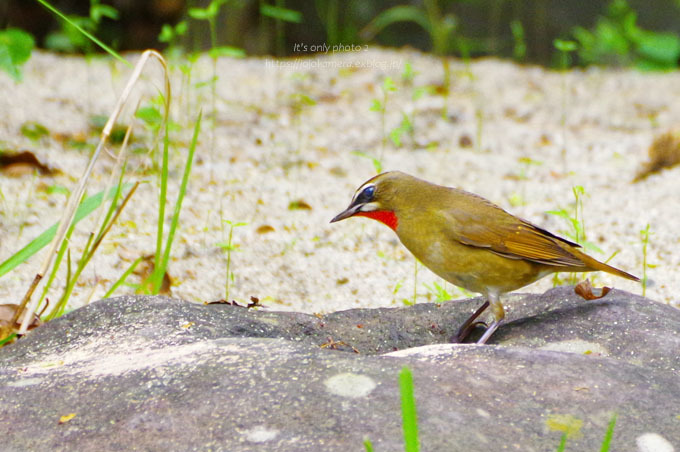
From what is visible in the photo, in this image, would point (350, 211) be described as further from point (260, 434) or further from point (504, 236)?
point (260, 434)

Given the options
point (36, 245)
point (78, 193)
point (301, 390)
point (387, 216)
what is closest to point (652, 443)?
point (301, 390)

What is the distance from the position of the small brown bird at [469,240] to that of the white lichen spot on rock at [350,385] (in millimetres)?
888

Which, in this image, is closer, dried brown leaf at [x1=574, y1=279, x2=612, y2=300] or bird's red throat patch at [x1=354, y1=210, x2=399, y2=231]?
dried brown leaf at [x1=574, y1=279, x2=612, y2=300]

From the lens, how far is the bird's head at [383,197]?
9.40 ft

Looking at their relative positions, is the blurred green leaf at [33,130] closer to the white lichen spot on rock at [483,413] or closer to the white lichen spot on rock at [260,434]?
the white lichen spot on rock at [260,434]

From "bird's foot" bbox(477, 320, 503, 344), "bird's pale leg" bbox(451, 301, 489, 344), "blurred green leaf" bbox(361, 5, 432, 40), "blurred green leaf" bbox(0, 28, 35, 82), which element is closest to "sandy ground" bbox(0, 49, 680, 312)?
"blurred green leaf" bbox(361, 5, 432, 40)

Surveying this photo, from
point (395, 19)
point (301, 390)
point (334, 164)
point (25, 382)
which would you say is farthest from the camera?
point (395, 19)

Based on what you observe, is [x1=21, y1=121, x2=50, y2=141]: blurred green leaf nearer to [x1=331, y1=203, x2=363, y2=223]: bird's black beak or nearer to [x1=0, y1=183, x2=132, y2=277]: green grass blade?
[x1=0, y1=183, x2=132, y2=277]: green grass blade

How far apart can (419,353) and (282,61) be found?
6838 millimetres

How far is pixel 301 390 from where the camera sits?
6.05 feet

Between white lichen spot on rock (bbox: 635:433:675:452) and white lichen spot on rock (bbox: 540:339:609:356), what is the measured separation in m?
0.61

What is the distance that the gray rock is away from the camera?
5.63 ft

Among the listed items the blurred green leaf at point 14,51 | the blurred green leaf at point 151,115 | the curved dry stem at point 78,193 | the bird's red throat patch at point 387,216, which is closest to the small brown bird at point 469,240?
the bird's red throat patch at point 387,216

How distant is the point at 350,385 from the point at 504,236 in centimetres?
113
